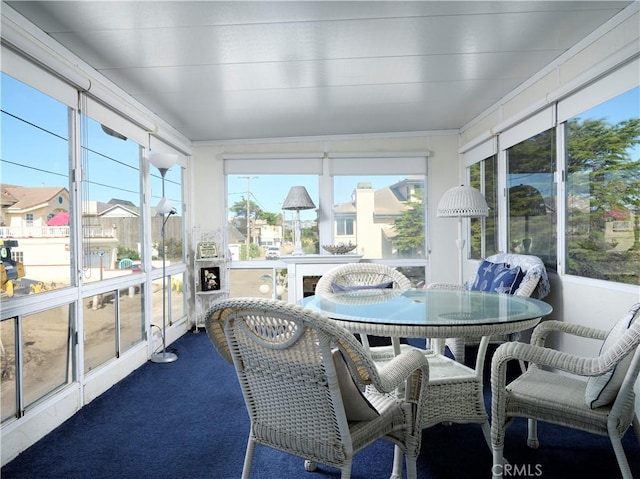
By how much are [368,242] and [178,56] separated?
319cm

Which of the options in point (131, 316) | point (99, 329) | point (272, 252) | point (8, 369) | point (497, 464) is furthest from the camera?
point (272, 252)

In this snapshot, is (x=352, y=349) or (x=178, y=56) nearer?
(x=352, y=349)

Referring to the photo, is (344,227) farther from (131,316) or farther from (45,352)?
(45,352)

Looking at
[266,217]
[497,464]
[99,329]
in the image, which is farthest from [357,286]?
[266,217]

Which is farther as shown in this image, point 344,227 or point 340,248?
point 344,227

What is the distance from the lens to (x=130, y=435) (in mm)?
2477

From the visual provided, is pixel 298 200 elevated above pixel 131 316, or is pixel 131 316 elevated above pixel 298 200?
pixel 298 200

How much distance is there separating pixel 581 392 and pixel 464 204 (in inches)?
80.2

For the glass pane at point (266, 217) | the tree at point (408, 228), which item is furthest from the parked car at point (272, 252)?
the tree at point (408, 228)

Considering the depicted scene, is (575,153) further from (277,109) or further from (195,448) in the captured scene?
(195,448)

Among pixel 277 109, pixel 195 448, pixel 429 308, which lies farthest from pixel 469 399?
pixel 277 109

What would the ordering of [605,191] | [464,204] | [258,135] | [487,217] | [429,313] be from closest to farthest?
[429,313] → [605,191] → [464,204] → [487,217] → [258,135]

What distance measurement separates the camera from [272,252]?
552 centimetres

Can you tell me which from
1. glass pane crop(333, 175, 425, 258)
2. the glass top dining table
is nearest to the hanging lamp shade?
glass pane crop(333, 175, 425, 258)
